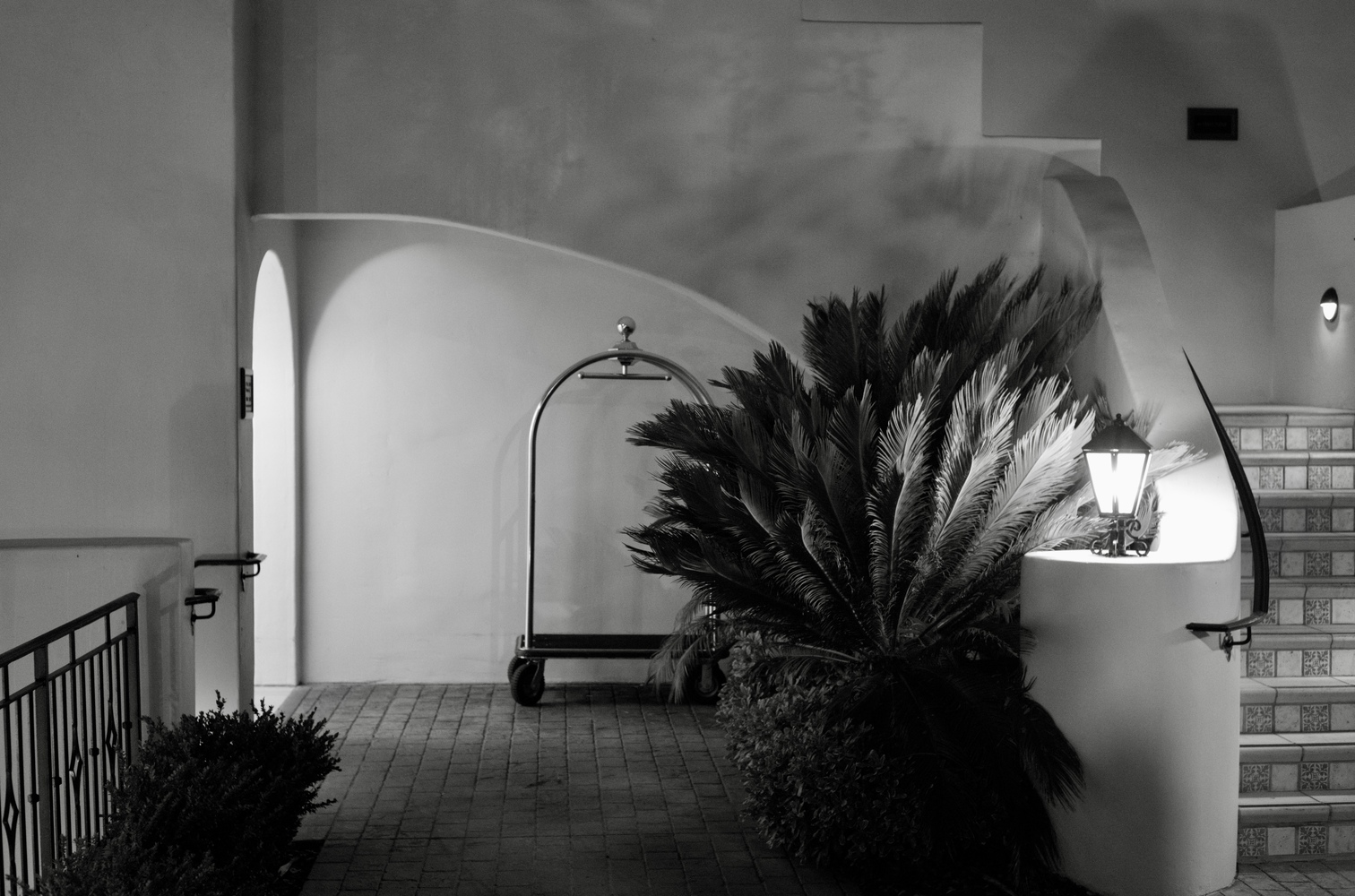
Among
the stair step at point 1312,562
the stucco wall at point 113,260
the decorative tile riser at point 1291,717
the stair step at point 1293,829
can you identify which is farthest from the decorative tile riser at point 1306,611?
the stucco wall at point 113,260

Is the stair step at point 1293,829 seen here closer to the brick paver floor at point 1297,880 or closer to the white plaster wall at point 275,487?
the brick paver floor at point 1297,880

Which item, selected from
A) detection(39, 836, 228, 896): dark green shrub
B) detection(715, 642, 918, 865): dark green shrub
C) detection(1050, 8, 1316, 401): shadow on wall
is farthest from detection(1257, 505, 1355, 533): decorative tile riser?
detection(39, 836, 228, 896): dark green shrub

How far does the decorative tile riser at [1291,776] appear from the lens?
5027mm

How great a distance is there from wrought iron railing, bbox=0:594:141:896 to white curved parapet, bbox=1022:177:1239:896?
328 cm

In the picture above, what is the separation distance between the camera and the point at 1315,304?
7.48 m

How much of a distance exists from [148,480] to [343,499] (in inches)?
95.3

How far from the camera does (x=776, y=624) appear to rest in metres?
5.12

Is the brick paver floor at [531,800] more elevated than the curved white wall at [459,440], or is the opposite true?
the curved white wall at [459,440]

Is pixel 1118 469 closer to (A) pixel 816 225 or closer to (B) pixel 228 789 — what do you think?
(A) pixel 816 225

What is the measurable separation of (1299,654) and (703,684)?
Answer: 3467 millimetres

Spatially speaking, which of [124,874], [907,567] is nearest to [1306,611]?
[907,567]

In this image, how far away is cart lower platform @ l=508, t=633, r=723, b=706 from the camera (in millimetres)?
7473

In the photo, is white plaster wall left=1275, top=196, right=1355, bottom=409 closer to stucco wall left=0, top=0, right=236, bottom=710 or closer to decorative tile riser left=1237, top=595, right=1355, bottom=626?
decorative tile riser left=1237, top=595, right=1355, bottom=626

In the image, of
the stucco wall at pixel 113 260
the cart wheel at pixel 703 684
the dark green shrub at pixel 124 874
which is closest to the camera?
the dark green shrub at pixel 124 874
